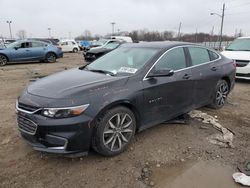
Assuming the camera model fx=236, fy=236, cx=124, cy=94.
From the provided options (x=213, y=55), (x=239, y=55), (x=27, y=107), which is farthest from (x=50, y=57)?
(x=27, y=107)

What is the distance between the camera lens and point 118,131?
3.38 meters

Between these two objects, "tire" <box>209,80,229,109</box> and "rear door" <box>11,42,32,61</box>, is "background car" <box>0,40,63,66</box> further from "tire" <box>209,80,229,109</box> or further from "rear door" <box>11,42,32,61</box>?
"tire" <box>209,80,229,109</box>

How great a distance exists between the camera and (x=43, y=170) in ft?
10.1

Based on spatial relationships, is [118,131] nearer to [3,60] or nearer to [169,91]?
[169,91]

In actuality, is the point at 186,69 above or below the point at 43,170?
above

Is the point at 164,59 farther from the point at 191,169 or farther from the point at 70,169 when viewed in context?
the point at 70,169

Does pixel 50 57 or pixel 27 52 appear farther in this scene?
pixel 50 57

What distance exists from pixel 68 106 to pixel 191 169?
1809 millimetres

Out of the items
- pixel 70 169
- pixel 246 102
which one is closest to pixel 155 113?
pixel 70 169

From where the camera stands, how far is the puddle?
Result: 9.31 feet

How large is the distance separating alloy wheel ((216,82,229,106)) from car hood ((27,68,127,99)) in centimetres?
280

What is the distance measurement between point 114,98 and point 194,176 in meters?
1.43

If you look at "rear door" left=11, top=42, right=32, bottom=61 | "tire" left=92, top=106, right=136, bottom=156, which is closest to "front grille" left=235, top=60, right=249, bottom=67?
"tire" left=92, top=106, right=136, bottom=156

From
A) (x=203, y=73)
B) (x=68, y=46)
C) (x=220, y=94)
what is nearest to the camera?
(x=203, y=73)
